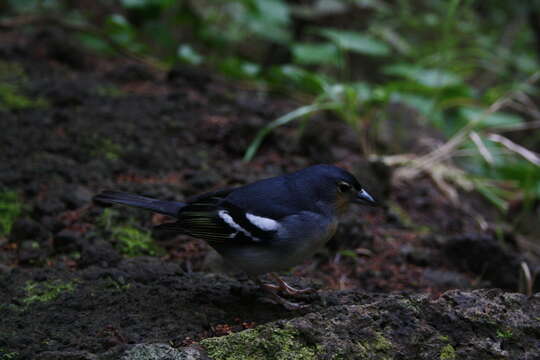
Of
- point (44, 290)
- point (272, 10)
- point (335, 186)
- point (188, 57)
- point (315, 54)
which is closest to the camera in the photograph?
point (44, 290)

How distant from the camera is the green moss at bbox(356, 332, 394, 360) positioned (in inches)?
83.3

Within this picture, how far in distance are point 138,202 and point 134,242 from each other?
454mm

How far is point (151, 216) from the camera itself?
3.75 meters

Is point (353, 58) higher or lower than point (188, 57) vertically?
lower

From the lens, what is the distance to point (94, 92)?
516 cm

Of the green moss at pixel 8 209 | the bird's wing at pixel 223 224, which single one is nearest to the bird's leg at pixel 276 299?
the bird's wing at pixel 223 224

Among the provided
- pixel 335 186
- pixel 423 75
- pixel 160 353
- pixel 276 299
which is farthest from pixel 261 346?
pixel 423 75

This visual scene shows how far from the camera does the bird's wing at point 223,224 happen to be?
9.18 ft

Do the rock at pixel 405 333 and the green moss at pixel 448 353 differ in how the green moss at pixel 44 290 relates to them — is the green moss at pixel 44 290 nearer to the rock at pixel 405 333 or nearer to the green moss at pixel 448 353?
the rock at pixel 405 333

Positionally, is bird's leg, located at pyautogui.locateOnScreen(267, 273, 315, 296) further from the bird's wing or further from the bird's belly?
the bird's wing

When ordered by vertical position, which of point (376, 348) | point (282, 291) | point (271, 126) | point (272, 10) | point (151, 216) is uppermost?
point (272, 10)

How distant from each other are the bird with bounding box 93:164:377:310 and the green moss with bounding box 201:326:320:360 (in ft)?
1.76

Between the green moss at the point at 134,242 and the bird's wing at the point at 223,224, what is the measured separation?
530 mm

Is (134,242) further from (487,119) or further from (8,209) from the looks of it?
(487,119)
